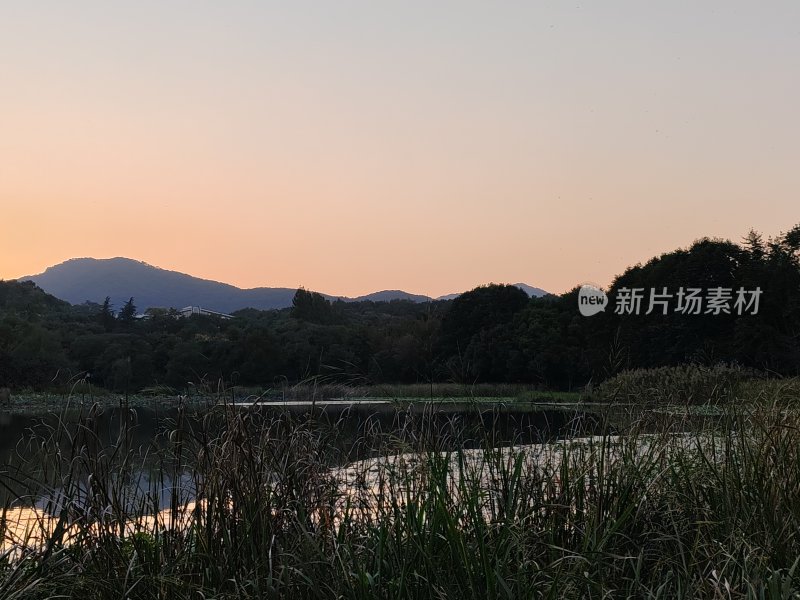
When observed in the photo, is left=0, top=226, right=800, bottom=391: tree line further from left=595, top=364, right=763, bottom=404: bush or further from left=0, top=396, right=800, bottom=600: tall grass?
left=0, top=396, right=800, bottom=600: tall grass

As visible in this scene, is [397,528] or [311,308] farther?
[311,308]

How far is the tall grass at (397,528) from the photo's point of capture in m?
2.54

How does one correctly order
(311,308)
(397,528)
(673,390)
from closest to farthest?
(397,528) → (673,390) → (311,308)

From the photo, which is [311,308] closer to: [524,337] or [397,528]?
[524,337]

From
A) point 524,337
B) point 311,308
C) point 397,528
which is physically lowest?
point 397,528

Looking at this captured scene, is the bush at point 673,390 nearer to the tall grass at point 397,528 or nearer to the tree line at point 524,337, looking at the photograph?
the tall grass at point 397,528

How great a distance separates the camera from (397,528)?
109 inches

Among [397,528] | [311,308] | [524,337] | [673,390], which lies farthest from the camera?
[311,308]

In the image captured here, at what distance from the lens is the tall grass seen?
2.54m

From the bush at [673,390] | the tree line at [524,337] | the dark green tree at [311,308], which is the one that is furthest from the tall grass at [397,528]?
the dark green tree at [311,308]

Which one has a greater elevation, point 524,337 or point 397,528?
point 524,337

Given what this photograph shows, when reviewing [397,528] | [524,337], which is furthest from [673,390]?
[524,337]

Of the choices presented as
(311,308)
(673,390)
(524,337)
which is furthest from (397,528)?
(311,308)

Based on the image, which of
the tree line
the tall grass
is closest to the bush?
the tall grass
